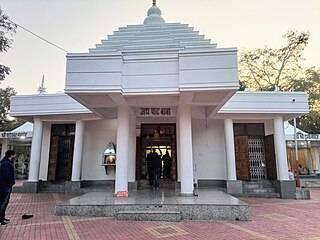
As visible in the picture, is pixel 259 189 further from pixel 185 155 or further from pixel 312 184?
pixel 312 184

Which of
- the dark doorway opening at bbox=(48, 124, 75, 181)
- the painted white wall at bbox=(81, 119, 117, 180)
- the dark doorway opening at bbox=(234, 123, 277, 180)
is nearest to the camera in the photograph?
the dark doorway opening at bbox=(234, 123, 277, 180)

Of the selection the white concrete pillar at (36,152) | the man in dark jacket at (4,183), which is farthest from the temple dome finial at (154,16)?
the man in dark jacket at (4,183)

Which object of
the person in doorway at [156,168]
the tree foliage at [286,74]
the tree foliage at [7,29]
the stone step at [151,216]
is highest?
the tree foliage at [286,74]

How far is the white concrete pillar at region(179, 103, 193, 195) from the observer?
804 cm

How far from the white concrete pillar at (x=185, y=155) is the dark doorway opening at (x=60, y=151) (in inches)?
262

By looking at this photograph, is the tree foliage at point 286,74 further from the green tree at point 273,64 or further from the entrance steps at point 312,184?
the entrance steps at point 312,184

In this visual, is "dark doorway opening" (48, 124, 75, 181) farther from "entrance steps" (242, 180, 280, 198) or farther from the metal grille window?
the metal grille window

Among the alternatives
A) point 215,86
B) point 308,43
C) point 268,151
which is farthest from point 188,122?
point 308,43

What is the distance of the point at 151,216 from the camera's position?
6.07 m

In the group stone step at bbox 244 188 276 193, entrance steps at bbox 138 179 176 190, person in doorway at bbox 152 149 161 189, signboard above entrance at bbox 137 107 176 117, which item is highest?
signboard above entrance at bbox 137 107 176 117

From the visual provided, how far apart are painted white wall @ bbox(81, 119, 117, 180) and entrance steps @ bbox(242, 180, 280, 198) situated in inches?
250

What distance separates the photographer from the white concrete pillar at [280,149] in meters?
10.6

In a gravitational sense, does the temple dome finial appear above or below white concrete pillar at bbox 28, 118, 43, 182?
above

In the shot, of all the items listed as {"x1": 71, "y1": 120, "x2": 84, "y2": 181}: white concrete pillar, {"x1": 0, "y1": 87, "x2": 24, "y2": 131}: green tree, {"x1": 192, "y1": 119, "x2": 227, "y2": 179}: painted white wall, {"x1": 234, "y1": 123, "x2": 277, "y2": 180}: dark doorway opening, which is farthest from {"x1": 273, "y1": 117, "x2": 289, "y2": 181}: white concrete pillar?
{"x1": 0, "y1": 87, "x2": 24, "y2": 131}: green tree
